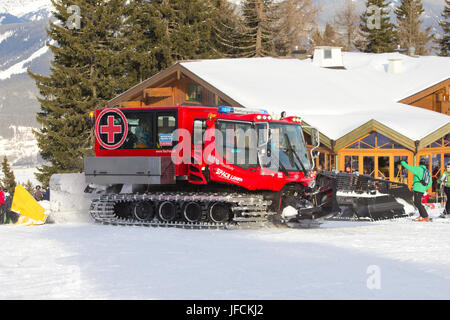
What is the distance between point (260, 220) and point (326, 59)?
27463mm

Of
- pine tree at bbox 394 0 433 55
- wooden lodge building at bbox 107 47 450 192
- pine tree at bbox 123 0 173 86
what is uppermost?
pine tree at bbox 394 0 433 55

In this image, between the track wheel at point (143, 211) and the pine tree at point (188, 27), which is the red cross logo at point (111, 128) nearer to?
the track wheel at point (143, 211)

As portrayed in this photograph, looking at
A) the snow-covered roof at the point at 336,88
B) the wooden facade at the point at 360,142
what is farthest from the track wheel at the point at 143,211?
the snow-covered roof at the point at 336,88

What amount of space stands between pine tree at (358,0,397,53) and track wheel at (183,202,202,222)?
173 feet

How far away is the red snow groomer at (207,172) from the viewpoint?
15969 mm

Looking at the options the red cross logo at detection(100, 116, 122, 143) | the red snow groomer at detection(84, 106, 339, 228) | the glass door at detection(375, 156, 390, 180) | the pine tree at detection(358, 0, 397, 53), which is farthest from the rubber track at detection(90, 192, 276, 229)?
the pine tree at detection(358, 0, 397, 53)

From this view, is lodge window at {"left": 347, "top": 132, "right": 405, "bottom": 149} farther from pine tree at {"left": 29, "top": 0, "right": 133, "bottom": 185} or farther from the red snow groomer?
pine tree at {"left": 29, "top": 0, "right": 133, "bottom": 185}

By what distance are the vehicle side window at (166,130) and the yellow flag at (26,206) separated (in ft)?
12.4

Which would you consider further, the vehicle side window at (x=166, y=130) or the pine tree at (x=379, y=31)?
the pine tree at (x=379, y=31)

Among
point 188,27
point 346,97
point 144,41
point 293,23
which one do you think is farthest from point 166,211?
point 293,23

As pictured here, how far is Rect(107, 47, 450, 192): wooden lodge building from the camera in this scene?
96.9 feet

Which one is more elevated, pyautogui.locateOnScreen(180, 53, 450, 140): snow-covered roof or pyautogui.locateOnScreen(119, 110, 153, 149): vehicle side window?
pyautogui.locateOnScreen(180, 53, 450, 140): snow-covered roof

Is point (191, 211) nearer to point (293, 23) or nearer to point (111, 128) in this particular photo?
point (111, 128)

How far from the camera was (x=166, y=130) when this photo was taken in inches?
671
